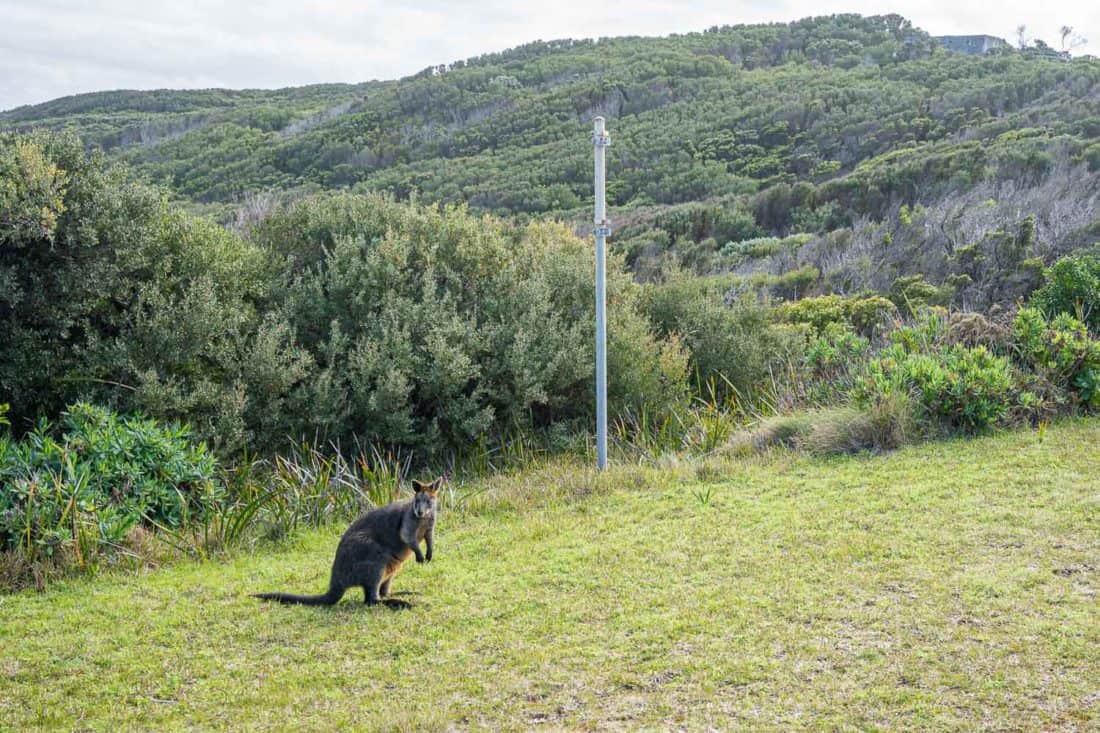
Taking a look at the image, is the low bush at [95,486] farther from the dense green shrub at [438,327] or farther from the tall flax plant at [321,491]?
the dense green shrub at [438,327]

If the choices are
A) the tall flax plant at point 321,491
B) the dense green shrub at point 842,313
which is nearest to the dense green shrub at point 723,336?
the dense green shrub at point 842,313

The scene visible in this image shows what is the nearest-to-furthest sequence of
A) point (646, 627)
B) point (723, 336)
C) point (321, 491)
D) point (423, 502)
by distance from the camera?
1. point (646, 627)
2. point (423, 502)
3. point (321, 491)
4. point (723, 336)

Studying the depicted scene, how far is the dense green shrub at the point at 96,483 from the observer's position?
6.34m

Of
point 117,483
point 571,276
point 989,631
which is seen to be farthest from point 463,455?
point 989,631

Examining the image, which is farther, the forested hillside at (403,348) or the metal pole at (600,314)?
the metal pole at (600,314)

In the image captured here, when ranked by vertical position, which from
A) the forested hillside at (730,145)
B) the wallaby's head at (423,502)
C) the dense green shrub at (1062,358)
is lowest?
the wallaby's head at (423,502)

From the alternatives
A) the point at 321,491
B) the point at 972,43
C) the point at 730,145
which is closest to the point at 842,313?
the point at 321,491

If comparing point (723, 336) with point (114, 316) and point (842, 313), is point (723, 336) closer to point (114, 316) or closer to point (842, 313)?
point (842, 313)

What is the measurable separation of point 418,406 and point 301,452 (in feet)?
4.57

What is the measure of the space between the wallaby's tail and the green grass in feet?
0.22

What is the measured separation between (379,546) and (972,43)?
63.0 meters

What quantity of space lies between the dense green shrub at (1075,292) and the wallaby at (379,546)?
27.9 ft

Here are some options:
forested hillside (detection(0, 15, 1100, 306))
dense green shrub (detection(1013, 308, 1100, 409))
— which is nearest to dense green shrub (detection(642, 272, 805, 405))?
dense green shrub (detection(1013, 308, 1100, 409))

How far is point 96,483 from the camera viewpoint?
6859mm
